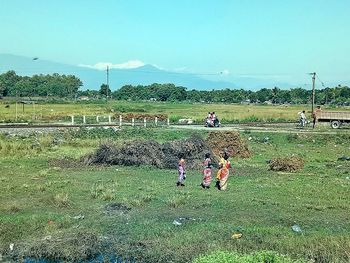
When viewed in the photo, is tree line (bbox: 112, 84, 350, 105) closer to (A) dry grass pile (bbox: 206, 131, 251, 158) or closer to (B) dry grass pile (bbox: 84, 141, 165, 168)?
(A) dry grass pile (bbox: 206, 131, 251, 158)

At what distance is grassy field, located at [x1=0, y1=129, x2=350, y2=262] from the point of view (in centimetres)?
1302

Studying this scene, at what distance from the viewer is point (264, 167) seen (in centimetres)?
2767

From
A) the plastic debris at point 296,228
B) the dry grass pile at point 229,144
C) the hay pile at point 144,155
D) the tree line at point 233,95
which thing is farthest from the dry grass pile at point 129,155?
the tree line at point 233,95

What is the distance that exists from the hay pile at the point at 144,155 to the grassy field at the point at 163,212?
0.83 meters

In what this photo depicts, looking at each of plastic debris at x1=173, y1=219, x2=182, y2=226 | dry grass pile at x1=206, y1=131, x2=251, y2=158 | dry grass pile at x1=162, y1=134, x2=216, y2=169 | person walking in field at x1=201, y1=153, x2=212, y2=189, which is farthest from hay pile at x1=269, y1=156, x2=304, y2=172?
plastic debris at x1=173, y1=219, x2=182, y2=226

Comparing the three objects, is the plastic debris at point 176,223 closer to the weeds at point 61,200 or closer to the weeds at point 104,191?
the weeds at point 104,191

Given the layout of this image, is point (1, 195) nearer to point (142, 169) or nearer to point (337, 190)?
point (142, 169)

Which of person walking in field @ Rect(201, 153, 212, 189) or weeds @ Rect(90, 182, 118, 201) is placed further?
person walking in field @ Rect(201, 153, 212, 189)

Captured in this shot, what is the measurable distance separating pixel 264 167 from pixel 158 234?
48.3ft

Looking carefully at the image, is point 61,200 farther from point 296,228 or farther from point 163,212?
point 296,228

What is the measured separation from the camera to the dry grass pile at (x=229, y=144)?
32125 mm

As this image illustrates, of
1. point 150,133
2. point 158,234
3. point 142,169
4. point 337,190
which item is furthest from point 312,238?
point 150,133

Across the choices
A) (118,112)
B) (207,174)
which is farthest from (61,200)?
(118,112)

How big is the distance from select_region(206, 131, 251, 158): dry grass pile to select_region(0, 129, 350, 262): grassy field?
4134 mm
